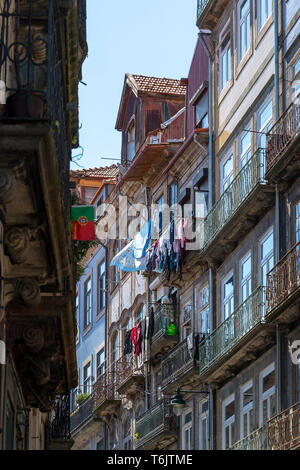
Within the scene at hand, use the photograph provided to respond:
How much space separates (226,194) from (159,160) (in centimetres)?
1066

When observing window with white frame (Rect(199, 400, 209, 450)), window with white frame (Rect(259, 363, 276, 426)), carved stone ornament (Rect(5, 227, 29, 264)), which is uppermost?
window with white frame (Rect(199, 400, 209, 450))

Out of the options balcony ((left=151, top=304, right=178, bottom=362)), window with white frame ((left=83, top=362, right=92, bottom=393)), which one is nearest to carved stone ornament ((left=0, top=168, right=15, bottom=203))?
balcony ((left=151, top=304, right=178, bottom=362))

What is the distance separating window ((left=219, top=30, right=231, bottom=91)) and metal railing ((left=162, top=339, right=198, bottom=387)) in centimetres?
741

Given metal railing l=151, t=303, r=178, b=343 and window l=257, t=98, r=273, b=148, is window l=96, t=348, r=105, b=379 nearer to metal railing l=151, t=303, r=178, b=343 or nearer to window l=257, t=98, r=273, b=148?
metal railing l=151, t=303, r=178, b=343

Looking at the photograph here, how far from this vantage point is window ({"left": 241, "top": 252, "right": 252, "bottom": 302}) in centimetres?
3095

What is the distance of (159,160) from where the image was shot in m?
42.5

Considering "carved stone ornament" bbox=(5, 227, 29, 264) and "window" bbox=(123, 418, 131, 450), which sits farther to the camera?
"window" bbox=(123, 418, 131, 450)

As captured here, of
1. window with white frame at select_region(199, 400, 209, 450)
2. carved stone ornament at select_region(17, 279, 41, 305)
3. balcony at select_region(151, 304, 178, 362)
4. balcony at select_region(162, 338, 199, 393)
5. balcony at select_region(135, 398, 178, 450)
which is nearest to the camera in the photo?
carved stone ornament at select_region(17, 279, 41, 305)

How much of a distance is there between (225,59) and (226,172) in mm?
3310

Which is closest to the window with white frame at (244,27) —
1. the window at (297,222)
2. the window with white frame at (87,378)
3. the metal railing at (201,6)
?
the metal railing at (201,6)

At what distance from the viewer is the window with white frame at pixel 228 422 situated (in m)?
31.8

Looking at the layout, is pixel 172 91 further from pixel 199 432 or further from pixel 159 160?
pixel 199 432
